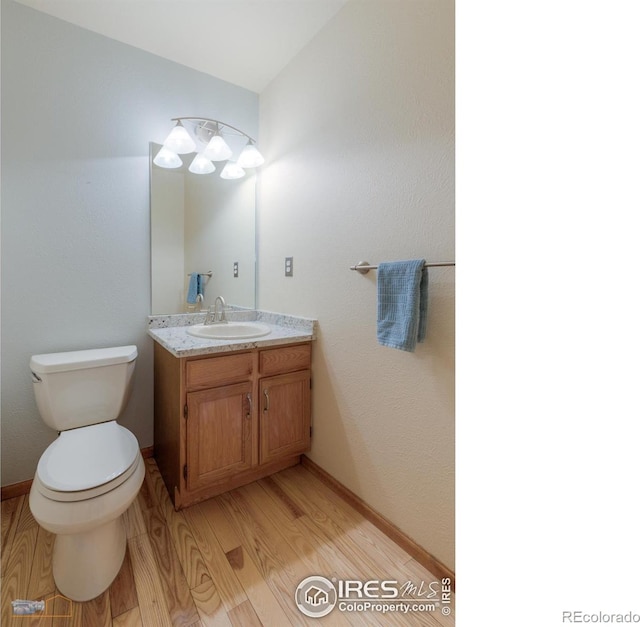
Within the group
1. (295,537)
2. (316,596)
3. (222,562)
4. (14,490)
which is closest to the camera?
(316,596)

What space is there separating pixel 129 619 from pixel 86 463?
0.54 metres

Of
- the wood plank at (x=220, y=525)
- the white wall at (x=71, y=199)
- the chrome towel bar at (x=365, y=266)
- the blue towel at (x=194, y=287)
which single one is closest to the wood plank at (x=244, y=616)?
the wood plank at (x=220, y=525)

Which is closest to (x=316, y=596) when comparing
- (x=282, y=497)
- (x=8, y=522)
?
(x=282, y=497)

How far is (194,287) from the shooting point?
2096 mm

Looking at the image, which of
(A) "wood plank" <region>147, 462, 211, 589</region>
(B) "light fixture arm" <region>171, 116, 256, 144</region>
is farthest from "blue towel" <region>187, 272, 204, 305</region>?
(A) "wood plank" <region>147, 462, 211, 589</region>

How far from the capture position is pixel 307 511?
1.57 metres

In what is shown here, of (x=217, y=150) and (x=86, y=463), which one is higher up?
(x=217, y=150)

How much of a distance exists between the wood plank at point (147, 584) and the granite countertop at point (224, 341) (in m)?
0.81

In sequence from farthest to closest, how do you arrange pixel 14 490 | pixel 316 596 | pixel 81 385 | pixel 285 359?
pixel 285 359
pixel 14 490
pixel 81 385
pixel 316 596

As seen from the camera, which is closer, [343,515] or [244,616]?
[244,616]

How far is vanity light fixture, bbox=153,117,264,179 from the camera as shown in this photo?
187 centimetres

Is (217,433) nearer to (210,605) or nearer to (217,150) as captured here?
(210,605)
